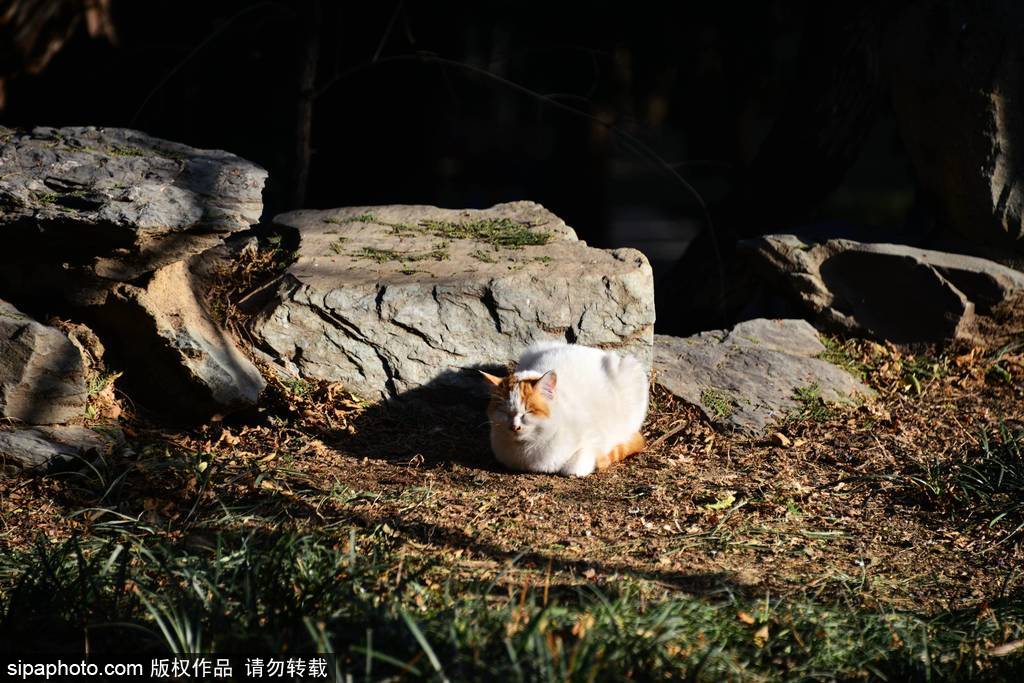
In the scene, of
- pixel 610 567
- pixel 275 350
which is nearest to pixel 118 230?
pixel 275 350

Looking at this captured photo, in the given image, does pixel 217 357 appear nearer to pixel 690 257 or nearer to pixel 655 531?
pixel 655 531

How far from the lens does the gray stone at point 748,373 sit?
223 inches

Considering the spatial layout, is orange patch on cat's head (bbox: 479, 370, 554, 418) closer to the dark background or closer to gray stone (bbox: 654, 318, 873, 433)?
gray stone (bbox: 654, 318, 873, 433)

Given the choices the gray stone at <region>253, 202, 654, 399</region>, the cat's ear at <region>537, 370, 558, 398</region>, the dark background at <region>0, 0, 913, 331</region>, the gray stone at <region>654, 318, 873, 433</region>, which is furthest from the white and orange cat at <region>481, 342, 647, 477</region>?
the dark background at <region>0, 0, 913, 331</region>

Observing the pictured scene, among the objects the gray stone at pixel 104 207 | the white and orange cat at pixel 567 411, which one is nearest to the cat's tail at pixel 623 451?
the white and orange cat at pixel 567 411

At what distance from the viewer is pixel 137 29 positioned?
1005 centimetres

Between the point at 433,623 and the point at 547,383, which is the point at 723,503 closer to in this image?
the point at 547,383

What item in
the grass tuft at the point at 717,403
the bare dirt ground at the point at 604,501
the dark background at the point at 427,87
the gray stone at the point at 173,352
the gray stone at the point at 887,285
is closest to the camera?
the bare dirt ground at the point at 604,501

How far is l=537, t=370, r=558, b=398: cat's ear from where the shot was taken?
459 centimetres

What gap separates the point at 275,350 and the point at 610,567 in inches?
92.7

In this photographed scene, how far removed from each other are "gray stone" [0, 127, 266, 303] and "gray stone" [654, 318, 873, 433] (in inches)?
105

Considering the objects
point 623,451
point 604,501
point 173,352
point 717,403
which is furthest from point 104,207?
point 717,403

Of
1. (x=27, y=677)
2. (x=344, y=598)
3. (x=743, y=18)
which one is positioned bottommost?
(x=27, y=677)

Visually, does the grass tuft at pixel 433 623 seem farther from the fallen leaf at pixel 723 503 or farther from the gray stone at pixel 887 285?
the gray stone at pixel 887 285
